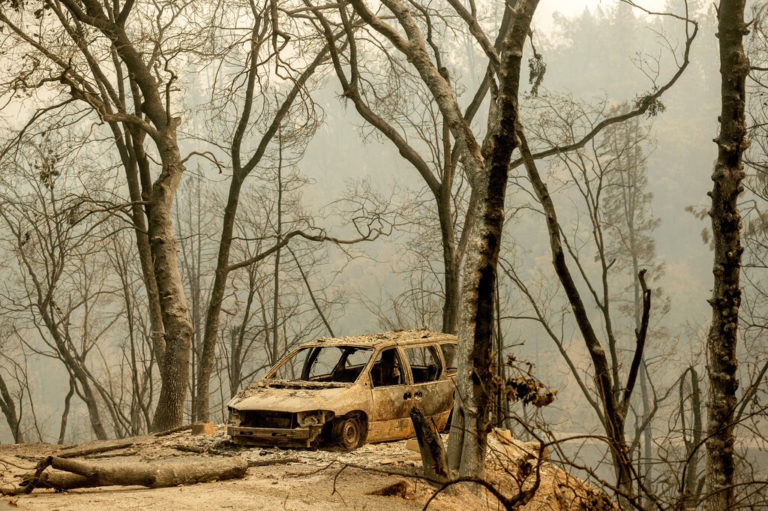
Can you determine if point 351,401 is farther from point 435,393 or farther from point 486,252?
point 486,252

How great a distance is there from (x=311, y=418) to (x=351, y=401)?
0.62m

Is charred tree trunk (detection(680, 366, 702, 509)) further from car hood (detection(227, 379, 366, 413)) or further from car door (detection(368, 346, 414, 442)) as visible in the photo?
car hood (detection(227, 379, 366, 413))

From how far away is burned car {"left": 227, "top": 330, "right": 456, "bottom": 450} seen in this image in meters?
9.29

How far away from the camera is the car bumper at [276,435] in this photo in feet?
30.1

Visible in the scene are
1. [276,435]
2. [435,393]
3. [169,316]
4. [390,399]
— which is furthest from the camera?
[169,316]

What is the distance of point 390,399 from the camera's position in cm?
1009

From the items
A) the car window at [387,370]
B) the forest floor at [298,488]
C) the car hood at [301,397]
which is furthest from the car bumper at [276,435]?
the car window at [387,370]

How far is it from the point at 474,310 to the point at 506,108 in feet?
6.76

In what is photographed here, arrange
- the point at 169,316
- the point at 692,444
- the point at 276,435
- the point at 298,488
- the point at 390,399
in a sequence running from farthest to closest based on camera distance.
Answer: the point at 169,316
the point at 390,399
the point at 276,435
the point at 692,444
the point at 298,488

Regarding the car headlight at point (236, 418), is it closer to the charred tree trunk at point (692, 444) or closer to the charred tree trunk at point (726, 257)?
the charred tree trunk at point (692, 444)

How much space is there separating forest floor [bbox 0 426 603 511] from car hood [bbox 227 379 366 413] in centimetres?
58

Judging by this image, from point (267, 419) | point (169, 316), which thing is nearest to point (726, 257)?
point (267, 419)

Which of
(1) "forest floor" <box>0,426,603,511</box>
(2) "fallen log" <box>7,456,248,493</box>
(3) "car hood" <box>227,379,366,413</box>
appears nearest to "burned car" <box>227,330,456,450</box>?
(3) "car hood" <box>227,379,366,413</box>

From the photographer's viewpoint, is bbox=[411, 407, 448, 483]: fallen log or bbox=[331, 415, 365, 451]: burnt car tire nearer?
bbox=[411, 407, 448, 483]: fallen log
